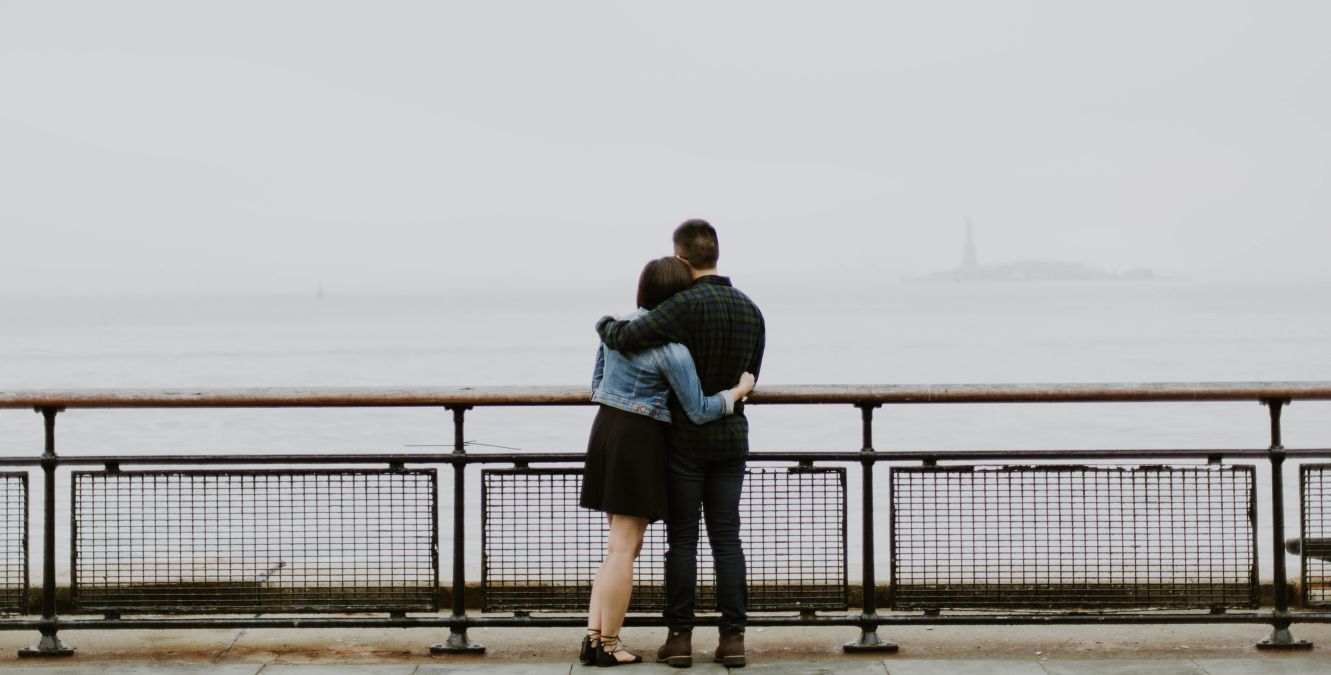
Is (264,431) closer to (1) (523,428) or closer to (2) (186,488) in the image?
(1) (523,428)

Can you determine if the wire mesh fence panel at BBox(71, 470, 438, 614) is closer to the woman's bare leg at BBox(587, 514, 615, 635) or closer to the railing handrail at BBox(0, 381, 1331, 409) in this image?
the railing handrail at BBox(0, 381, 1331, 409)

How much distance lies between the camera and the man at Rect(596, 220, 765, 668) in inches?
188

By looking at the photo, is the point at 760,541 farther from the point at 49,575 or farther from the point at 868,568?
the point at 49,575

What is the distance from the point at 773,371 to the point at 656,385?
5361 centimetres

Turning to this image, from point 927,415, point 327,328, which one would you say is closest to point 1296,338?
point 927,415

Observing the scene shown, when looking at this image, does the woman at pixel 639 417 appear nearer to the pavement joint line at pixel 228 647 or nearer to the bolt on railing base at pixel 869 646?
the bolt on railing base at pixel 869 646

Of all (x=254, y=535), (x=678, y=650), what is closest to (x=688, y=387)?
(x=678, y=650)

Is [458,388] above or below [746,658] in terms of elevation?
above

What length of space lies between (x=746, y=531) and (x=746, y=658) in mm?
504

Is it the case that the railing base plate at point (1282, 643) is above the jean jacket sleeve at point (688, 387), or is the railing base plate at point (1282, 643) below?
below

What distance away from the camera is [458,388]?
511 cm

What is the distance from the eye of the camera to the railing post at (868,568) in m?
5.18

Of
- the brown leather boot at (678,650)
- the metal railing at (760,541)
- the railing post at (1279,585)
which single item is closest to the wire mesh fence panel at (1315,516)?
the metal railing at (760,541)

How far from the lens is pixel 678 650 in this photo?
503 centimetres
